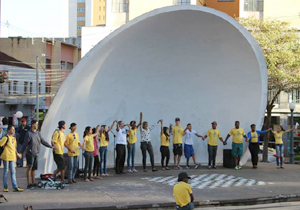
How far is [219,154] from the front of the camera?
61.9 ft

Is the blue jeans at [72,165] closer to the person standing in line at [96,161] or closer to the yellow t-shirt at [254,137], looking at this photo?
the person standing in line at [96,161]

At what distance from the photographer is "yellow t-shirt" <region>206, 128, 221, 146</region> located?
17.5m

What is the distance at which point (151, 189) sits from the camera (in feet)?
41.0

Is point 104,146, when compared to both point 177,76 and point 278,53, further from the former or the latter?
point 278,53

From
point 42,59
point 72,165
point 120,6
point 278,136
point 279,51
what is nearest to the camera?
point 72,165

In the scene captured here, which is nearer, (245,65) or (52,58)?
(245,65)

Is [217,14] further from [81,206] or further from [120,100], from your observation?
[81,206]

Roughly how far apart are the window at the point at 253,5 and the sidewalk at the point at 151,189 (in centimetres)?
2884

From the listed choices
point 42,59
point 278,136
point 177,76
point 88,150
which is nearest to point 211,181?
point 88,150

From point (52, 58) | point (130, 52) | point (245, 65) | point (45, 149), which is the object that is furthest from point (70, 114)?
point (52, 58)

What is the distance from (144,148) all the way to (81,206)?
259 inches

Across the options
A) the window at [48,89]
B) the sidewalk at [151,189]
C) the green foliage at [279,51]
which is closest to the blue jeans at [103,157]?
the sidewalk at [151,189]

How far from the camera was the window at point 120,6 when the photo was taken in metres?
45.2

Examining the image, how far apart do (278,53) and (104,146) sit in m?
15.3
